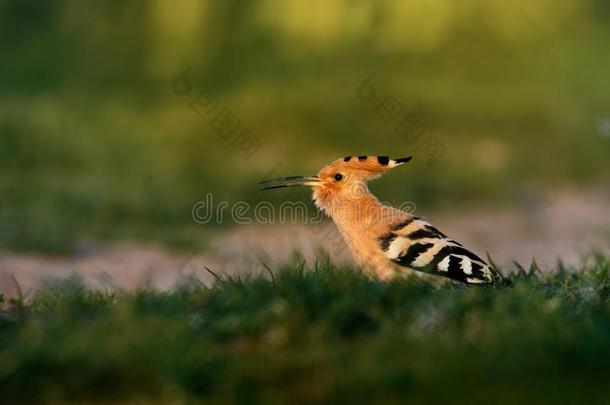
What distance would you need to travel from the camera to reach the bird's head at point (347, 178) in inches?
193

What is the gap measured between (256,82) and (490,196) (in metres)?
3.22

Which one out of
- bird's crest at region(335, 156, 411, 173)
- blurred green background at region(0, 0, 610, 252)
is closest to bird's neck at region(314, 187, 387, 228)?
bird's crest at region(335, 156, 411, 173)

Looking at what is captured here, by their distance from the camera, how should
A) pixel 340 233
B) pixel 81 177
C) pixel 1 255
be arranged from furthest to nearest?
pixel 81 177
pixel 1 255
pixel 340 233

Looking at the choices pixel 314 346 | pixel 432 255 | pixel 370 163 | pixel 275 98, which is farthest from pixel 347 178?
pixel 275 98

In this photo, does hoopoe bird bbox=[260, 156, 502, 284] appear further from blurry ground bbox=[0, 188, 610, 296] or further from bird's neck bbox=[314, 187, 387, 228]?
blurry ground bbox=[0, 188, 610, 296]

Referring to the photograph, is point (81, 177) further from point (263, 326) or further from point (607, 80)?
point (607, 80)

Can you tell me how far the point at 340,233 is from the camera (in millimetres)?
4934

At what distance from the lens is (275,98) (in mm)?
10867

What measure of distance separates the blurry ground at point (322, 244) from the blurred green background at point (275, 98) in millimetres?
373

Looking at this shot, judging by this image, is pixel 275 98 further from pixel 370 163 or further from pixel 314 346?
pixel 314 346

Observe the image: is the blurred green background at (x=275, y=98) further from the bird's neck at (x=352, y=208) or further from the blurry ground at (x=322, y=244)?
the bird's neck at (x=352, y=208)

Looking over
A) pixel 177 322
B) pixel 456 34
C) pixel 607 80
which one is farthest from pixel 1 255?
pixel 607 80

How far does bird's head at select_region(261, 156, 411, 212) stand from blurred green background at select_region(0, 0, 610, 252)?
3.15 meters

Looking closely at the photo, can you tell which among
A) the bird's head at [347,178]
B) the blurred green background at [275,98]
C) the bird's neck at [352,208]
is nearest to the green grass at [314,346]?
the bird's neck at [352,208]
